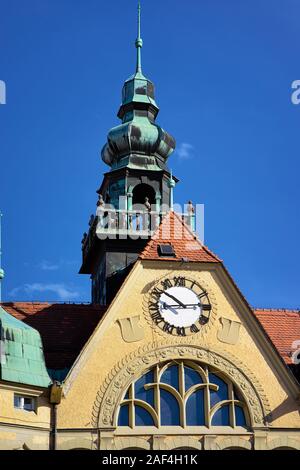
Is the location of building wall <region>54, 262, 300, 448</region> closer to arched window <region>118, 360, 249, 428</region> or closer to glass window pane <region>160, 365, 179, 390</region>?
arched window <region>118, 360, 249, 428</region>

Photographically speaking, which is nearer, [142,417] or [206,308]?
[142,417]

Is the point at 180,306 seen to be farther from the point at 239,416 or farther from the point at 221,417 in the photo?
the point at 239,416

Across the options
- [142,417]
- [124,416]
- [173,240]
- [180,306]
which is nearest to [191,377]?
[142,417]

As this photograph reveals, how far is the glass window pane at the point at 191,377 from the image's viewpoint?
3168 cm

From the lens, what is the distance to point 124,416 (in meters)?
31.1

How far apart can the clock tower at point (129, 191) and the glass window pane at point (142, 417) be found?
6.16 meters

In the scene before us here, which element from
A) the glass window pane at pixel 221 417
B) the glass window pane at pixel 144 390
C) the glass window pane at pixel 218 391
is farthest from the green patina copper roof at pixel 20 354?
the glass window pane at pixel 221 417

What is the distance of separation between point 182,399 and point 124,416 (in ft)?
5.37

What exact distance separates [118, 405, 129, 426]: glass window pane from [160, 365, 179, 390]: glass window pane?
127cm

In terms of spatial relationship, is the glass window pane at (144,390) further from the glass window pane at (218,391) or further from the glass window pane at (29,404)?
the glass window pane at (29,404)

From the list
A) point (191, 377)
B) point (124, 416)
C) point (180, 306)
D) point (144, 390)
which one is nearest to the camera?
point (124, 416)

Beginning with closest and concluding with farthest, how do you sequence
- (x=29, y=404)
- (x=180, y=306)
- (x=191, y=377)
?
(x=29, y=404) → (x=191, y=377) → (x=180, y=306)

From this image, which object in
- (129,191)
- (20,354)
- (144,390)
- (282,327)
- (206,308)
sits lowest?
(144,390)
